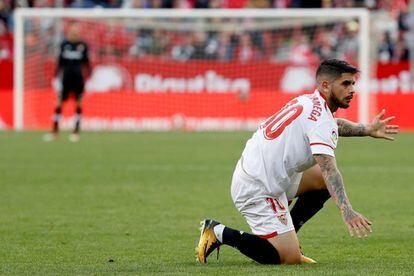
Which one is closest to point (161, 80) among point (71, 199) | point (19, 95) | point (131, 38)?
point (131, 38)

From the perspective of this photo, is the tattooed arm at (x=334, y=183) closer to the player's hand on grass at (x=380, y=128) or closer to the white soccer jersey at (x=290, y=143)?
the white soccer jersey at (x=290, y=143)

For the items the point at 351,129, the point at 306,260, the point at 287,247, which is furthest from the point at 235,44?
the point at 287,247

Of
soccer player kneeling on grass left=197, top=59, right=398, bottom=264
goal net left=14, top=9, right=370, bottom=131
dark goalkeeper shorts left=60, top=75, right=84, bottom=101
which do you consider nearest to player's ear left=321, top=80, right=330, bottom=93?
soccer player kneeling on grass left=197, top=59, right=398, bottom=264

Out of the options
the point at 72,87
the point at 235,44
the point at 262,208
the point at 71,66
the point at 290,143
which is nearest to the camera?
the point at 290,143

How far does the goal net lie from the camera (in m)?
27.2

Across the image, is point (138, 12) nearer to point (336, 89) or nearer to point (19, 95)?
point (19, 95)

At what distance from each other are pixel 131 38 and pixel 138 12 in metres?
1.19

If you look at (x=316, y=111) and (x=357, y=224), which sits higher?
(x=316, y=111)

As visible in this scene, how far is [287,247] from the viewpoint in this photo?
8.10 m

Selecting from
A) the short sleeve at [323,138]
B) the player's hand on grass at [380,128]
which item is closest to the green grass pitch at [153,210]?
the short sleeve at [323,138]

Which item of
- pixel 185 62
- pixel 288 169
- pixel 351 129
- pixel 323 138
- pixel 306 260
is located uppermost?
pixel 323 138

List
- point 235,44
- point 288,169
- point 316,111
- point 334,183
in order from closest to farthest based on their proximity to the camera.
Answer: point 334,183, point 316,111, point 288,169, point 235,44

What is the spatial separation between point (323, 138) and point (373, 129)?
97cm

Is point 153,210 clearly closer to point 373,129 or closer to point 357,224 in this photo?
point 373,129
